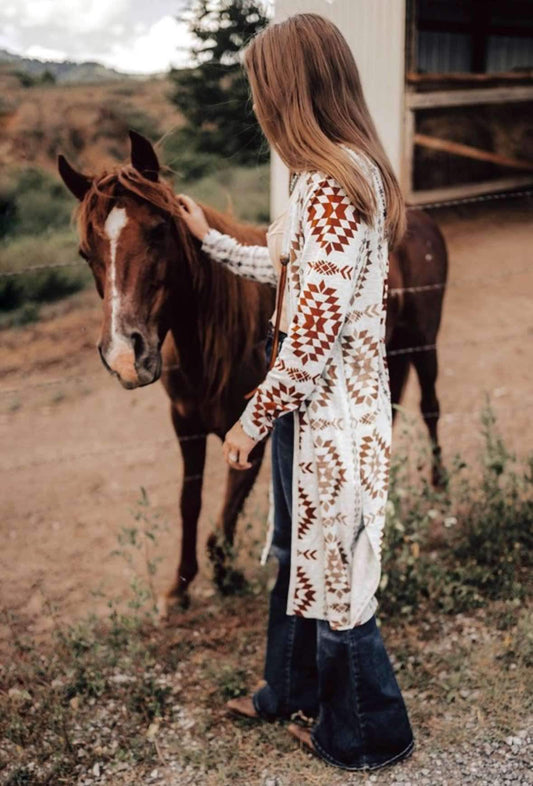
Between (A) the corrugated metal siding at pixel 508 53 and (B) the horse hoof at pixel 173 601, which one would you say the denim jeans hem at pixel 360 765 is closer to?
→ (B) the horse hoof at pixel 173 601

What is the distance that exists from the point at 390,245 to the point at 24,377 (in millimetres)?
4687

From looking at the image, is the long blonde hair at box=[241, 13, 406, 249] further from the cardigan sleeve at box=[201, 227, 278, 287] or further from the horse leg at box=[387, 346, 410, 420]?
the horse leg at box=[387, 346, 410, 420]

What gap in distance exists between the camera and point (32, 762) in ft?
8.00

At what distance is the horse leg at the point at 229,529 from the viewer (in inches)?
125

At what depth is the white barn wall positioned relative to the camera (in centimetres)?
328

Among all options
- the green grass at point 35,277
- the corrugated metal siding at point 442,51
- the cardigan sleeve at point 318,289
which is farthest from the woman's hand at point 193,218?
the corrugated metal siding at point 442,51

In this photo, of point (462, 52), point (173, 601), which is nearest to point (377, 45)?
point (173, 601)

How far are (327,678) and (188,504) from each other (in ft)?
4.14

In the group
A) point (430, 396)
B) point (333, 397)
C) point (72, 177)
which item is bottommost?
point (430, 396)

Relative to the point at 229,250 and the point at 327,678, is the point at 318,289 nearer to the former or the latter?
the point at 229,250

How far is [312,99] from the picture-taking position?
188 centimetres

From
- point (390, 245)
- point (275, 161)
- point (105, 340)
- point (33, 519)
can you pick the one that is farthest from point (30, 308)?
point (390, 245)

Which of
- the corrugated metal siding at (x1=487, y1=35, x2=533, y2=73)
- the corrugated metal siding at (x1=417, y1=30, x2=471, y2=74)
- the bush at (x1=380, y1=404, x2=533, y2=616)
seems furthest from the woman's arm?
the corrugated metal siding at (x1=487, y1=35, x2=533, y2=73)

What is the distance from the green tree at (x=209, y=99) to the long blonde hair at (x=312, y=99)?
3196mm
